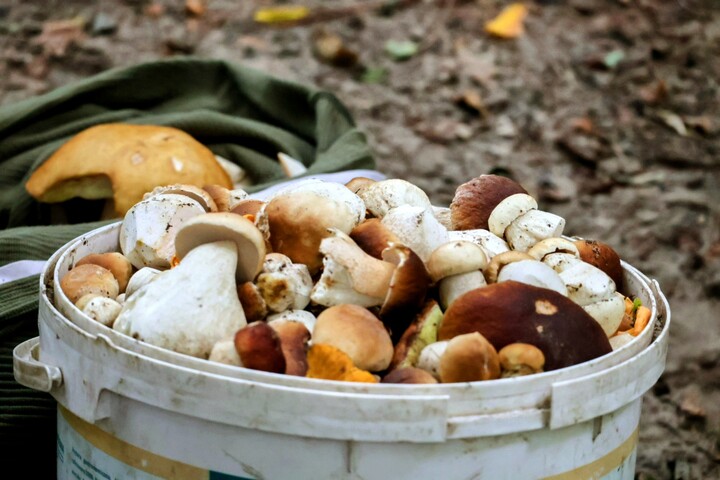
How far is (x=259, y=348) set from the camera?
1.00 m

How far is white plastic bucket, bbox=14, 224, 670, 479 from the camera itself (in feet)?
3.16

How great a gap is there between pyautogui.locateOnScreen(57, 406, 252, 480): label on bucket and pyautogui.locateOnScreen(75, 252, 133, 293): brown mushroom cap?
0.69 feet

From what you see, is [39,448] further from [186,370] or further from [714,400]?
[714,400]

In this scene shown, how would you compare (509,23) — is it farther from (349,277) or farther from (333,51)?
(349,277)

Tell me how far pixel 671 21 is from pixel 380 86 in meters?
1.36

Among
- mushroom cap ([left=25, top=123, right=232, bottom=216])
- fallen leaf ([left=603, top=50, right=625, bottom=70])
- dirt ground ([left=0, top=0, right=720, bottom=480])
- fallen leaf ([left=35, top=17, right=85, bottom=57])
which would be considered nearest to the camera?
mushroom cap ([left=25, top=123, right=232, bottom=216])

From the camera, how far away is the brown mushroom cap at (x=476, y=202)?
1.44 metres

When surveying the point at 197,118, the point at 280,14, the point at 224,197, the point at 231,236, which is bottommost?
the point at 280,14

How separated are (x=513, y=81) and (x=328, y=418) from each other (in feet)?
9.69

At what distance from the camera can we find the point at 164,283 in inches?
44.1

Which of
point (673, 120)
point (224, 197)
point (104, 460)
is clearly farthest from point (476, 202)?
point (673, 120)

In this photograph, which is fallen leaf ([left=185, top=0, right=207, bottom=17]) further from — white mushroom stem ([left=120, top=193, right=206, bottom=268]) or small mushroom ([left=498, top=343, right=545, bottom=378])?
small mushroom ([left=498, top=343, right=545, bottom=378])

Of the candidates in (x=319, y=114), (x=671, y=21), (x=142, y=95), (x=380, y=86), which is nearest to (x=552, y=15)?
(x=671, y=21)

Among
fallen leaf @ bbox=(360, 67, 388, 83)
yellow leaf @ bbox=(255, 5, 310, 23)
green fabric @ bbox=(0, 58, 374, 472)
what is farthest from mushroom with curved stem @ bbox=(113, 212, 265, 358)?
yellow leaf @ bbox=(255, 5, 310, 23)
